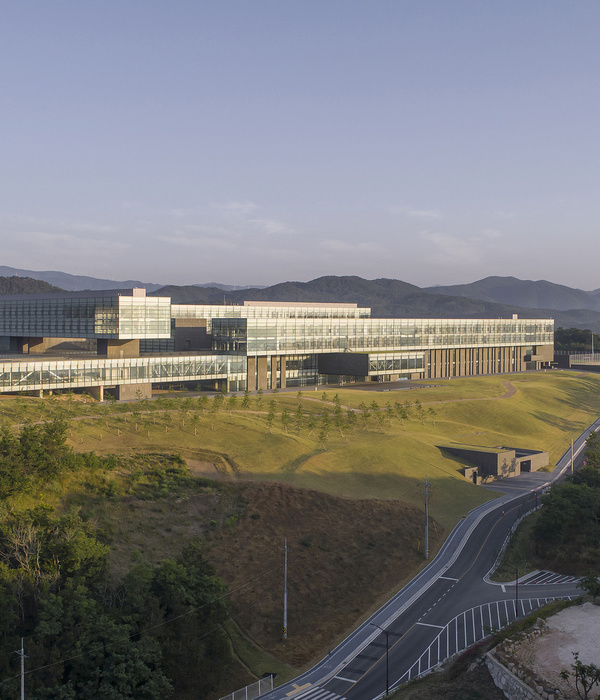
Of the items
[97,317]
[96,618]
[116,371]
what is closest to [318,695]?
[96,618]

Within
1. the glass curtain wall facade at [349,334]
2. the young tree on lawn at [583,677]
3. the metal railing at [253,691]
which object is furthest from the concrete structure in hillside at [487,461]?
the young tree on lawn at [583,677]

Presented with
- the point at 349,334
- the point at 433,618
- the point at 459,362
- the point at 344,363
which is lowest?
the point at 433,618

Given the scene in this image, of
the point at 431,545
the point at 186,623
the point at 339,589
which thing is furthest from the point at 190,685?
the point at 431,545

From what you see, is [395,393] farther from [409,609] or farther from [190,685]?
[190,685]

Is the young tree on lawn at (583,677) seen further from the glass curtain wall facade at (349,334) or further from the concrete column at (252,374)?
the concrete column at (252,374)

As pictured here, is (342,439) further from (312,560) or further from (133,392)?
(133,392)
